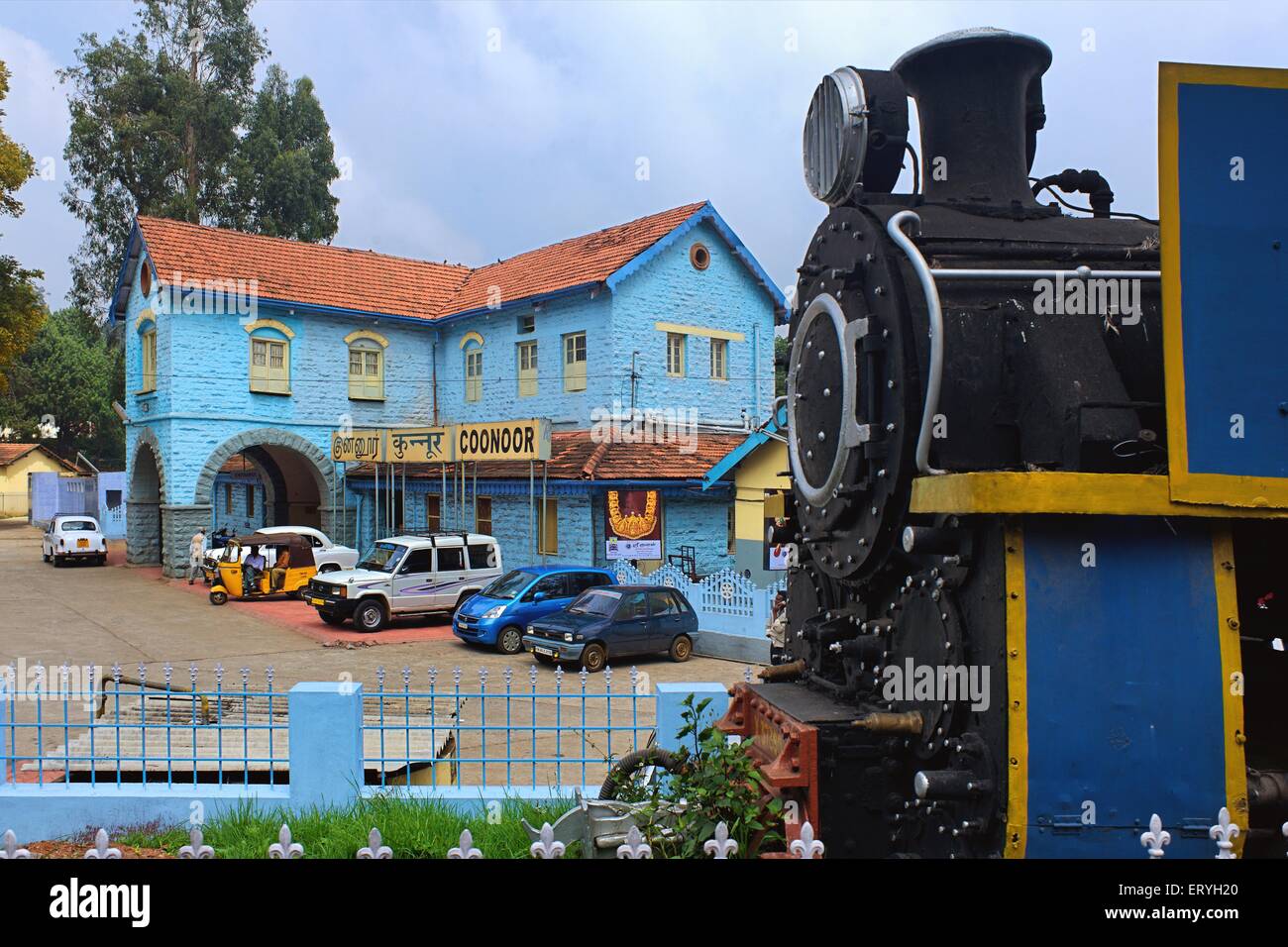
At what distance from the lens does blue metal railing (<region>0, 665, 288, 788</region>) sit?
23.0 ft

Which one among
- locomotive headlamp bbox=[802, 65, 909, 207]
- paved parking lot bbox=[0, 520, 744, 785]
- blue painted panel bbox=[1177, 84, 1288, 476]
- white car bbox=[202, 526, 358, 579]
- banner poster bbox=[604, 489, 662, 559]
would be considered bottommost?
paved parking lot bbox=[0, 520, 744, 785]

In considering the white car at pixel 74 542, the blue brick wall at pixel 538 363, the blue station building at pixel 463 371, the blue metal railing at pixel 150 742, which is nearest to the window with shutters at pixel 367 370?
the blue station building at pixel 463 371

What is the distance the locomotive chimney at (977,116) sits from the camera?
486cm

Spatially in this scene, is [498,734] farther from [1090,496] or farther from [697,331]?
[697,331]

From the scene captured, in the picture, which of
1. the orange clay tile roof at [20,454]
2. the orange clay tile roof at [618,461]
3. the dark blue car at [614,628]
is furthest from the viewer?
the orange clay tile roof at [20,454]

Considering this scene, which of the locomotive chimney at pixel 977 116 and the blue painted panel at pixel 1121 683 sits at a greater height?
the locomotive chimney at pixel 977 116

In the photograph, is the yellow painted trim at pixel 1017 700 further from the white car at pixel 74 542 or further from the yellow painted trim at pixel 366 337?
the white car at pixel 74 542

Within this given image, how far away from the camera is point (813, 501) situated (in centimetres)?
502

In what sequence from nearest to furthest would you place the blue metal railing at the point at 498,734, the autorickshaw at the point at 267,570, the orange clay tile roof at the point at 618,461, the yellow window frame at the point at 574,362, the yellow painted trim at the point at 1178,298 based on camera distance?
the yellow painted trim at the point at 1178,298 < the blue metal railing at the point at 498,734 < the orange clay tile roof at the point at 618,461 < the autorickshaw at the point at 267,570 < the yellow window frame at the point at 574,362

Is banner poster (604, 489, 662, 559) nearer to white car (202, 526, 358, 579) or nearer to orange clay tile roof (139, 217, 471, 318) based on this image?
white car (202, 526, 358, 579)

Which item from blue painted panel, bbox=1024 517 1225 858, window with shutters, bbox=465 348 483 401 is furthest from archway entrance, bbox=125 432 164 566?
blue painted panel, bbox=1024 517 1225 858

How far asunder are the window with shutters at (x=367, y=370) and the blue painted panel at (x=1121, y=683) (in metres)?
25.0

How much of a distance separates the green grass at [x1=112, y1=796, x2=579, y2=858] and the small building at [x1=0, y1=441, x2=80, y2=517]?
176 feet
